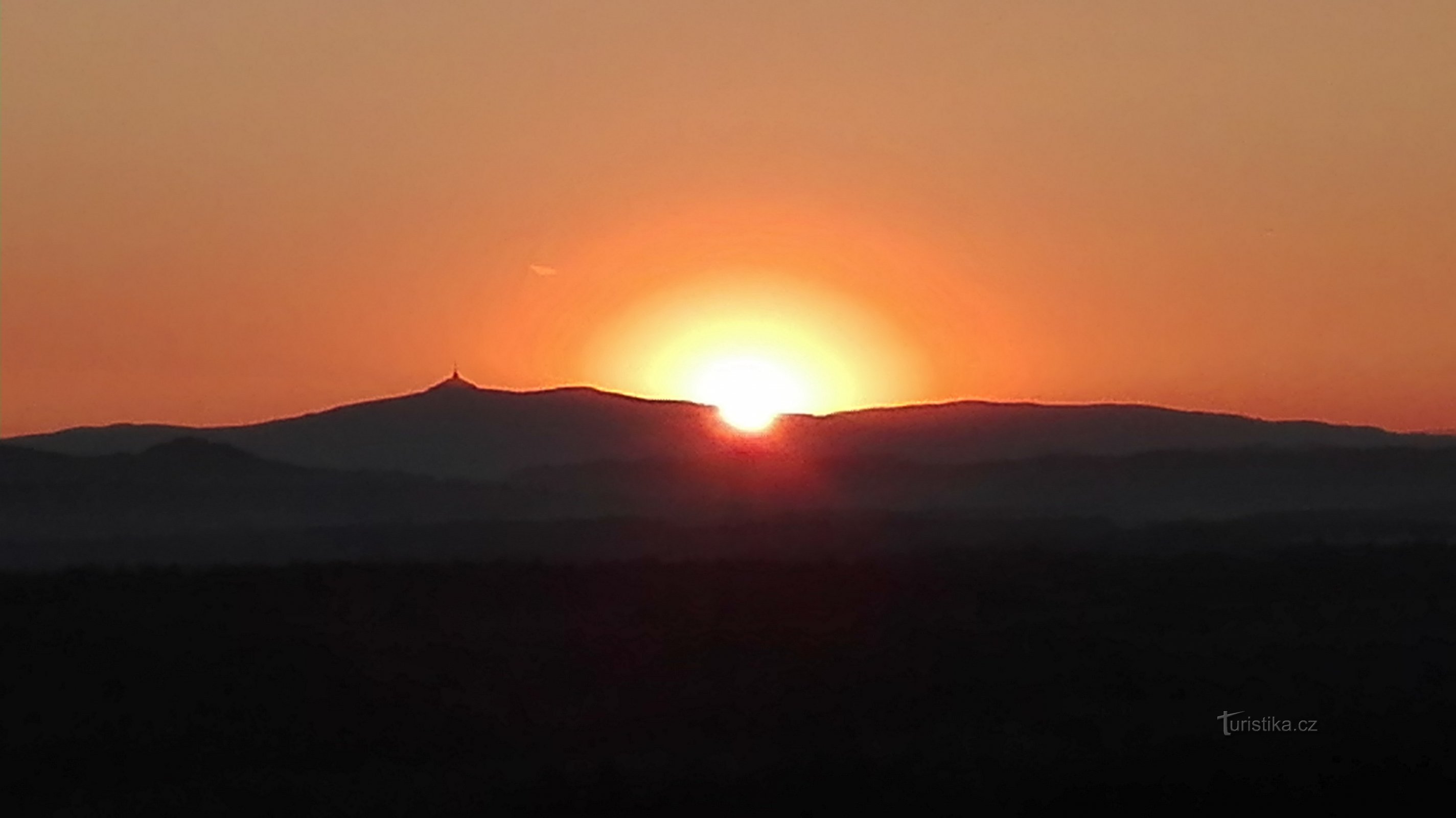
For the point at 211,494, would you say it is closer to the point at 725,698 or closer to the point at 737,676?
the point at 737,676

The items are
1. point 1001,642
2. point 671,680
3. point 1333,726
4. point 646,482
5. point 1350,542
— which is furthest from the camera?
point 646,482

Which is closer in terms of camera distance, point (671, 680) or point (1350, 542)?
point (671, 680)

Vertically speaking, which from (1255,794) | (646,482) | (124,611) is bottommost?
(1255,794)

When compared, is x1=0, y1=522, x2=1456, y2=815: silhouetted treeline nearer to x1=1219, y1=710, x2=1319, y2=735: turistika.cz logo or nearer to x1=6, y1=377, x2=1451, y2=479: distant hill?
x1=1219, y1=710, x2=1319, y2=735: turistika.cz logo

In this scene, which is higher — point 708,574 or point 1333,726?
point 708,574

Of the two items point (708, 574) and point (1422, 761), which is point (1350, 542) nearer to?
point (708, 574)

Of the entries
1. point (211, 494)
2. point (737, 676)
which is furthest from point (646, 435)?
point (737, 676)

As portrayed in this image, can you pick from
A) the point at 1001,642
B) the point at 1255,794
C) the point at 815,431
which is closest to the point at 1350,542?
the point at 1001,642

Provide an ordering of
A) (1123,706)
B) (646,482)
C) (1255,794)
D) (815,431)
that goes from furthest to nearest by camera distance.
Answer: (815,431)
(646,482)
(1123,706)
(1255,794)

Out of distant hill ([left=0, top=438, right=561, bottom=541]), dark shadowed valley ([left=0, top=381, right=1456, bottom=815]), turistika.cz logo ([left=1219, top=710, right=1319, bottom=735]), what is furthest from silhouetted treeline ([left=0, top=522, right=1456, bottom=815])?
distant hill ([left=0, top=438, right=561, bottom=541])
